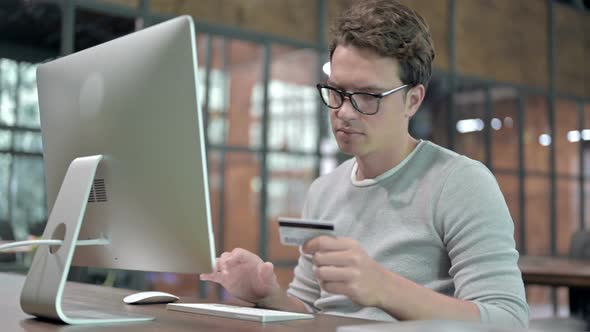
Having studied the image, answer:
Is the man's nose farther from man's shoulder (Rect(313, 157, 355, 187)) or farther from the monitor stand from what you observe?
the monitor stand

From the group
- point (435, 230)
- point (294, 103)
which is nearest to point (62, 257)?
point (435, 230)

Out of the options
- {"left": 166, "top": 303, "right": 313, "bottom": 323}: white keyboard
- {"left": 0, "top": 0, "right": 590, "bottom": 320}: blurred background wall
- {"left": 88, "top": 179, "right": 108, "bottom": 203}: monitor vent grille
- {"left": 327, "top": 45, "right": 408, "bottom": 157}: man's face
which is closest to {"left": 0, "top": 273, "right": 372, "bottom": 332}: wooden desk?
{"left": 166, "top": 303, "right": 313, "bottom": 323}: white keyboard

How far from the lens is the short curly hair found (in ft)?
5.36

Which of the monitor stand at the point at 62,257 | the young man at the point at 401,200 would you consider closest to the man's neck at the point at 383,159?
the young man at the point at 401,200

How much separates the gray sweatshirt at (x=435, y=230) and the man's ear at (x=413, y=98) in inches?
3.7

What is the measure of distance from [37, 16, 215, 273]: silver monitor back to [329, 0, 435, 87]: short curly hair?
550 mm

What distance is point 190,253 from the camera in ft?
4.02

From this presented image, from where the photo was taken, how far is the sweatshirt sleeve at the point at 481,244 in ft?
4.76

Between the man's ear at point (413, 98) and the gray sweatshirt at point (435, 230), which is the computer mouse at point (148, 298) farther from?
the man's ear at point (413, 98)

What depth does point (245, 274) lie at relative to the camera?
163 centimetres

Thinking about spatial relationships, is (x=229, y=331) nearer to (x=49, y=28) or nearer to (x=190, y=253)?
(x=190, y=253)

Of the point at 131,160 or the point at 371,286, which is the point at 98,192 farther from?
the point at 371,286

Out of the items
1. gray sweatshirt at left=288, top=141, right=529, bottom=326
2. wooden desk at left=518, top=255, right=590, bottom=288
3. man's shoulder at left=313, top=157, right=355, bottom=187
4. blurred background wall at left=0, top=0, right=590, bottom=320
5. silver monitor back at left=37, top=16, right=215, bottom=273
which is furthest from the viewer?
blurred background wall at left=0, top=0, right=590, bottom=320

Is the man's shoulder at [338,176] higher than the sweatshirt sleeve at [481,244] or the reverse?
higher
